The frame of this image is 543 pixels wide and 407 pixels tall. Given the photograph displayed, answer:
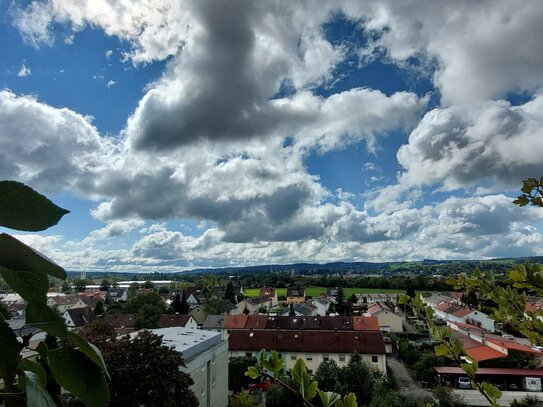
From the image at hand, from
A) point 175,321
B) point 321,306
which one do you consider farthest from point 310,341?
point 321,306

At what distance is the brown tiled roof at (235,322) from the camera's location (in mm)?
50941

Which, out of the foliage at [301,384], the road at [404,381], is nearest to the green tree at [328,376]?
the road at [404,381]

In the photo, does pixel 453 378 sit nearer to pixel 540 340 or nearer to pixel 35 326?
pixel 540 340

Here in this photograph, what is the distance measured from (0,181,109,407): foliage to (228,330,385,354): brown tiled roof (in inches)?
1535

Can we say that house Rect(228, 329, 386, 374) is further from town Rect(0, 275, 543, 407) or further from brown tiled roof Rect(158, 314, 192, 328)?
brown tiled roof Rect(158, 314, 192, 328)

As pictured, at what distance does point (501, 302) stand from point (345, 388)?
1141 inches

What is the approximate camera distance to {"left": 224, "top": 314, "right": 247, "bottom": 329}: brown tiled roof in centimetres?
5094

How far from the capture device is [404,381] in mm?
36500

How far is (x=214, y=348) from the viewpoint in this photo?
2628cm

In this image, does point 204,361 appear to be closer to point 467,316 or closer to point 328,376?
point 328,376

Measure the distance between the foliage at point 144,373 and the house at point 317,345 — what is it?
21.8 metres

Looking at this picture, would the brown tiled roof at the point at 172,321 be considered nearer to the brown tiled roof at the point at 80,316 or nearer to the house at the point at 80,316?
the house at the point at 80,316

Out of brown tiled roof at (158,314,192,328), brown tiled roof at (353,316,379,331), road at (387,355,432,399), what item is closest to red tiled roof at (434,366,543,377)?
road at (387,355,432,399)

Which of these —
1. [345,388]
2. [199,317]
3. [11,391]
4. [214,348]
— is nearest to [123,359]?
[214,348]
